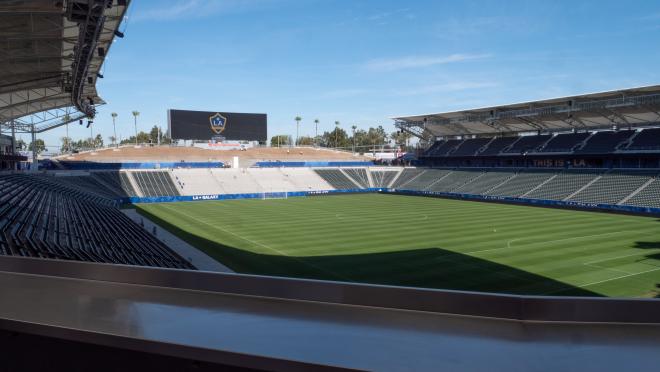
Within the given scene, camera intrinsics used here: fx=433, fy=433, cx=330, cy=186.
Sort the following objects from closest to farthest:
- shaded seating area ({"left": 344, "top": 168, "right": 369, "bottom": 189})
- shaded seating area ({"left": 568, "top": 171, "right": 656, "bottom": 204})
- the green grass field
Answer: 1. the green grass field
2. shaded seating area ({"left": 568, "top": 171, "right": 656, "bottom": 204})
3. shaded seating area ({"left": 344, "top": 168, "right": 369, "bottom": 189})

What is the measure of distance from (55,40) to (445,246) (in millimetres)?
20494

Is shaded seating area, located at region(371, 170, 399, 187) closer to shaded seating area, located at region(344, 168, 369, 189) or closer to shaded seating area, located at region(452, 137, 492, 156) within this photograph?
shaded seating area, located at region(344, 168, 369, 189)

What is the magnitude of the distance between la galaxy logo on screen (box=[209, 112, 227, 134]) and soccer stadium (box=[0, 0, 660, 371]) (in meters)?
0.21

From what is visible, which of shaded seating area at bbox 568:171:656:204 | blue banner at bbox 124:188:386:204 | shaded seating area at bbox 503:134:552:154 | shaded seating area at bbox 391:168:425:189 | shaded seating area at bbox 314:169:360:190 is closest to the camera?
shaded seating area at bbox 568:171:656:204

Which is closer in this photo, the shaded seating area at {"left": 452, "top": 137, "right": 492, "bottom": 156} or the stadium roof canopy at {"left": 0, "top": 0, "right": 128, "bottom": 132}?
the stadium roof canopy at {"left": 0, "top": 0, "right": 128, "bottom": 132}

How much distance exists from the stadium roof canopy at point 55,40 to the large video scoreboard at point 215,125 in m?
36.0

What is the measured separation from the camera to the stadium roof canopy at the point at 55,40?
1187 cm

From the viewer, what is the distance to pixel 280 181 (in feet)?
209

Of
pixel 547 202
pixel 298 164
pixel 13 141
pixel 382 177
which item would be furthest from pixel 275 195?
pixel 547 202

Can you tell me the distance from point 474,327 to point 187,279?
6.33ft

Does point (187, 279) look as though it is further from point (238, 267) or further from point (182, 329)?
point (238, 267)

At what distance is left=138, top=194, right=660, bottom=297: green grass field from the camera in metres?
18.0

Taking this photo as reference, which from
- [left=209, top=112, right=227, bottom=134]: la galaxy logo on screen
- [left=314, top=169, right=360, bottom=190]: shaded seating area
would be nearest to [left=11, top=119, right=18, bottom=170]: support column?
[left=209, top=112, right=227, bottom=134]: la galaxy logo on screen

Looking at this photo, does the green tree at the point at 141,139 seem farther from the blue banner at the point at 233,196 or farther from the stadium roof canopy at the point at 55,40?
the stadium roof canopy at the point at 55,40
